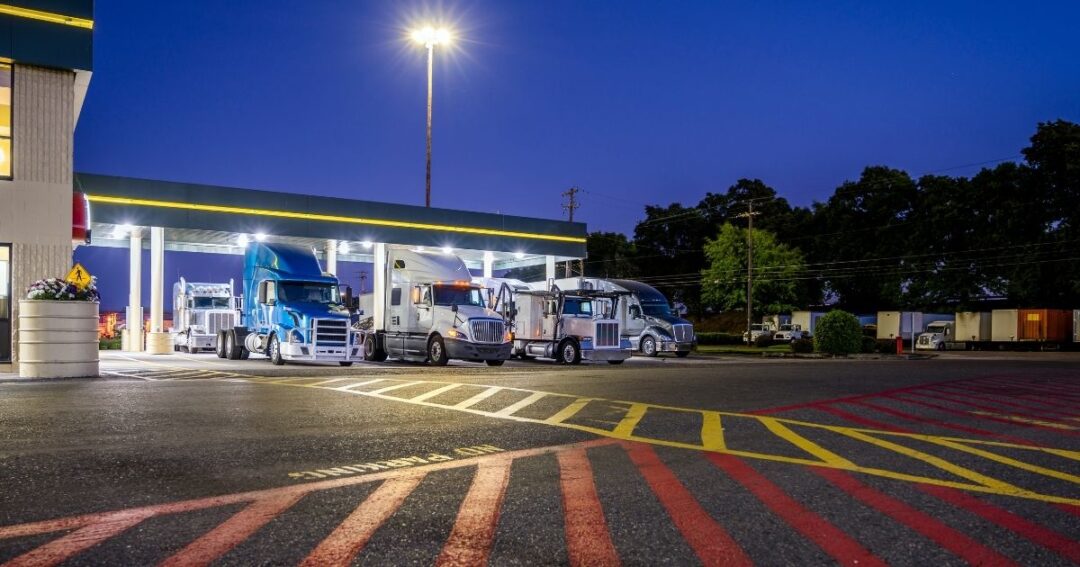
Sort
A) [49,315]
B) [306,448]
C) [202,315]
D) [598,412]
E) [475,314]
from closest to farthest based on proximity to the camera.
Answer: [306,448]
[598,412]
[49,315]
[475,314]
[202,315]

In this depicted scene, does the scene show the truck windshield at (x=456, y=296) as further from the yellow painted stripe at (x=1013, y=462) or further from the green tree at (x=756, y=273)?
the green tree at (x=756, y=273)

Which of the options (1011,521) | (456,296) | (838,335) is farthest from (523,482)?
(838,335)

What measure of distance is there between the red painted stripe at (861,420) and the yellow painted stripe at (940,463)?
76 cm

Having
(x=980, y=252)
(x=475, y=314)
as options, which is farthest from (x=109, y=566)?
(x=980, y=252)

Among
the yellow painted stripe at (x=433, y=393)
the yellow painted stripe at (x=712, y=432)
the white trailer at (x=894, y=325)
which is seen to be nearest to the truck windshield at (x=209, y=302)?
the yellow painted stripe at (x=433, y=393)

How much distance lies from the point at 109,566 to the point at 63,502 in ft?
5.39

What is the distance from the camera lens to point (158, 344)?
3123cm

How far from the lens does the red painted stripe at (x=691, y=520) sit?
4266 millimetres

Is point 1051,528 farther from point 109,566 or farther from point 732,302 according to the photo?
point 732,302

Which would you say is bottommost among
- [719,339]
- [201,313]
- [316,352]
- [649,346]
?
[719,339]

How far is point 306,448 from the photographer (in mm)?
7527

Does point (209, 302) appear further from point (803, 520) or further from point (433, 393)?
point (803, 520)

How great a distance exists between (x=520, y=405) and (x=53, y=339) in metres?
10.3

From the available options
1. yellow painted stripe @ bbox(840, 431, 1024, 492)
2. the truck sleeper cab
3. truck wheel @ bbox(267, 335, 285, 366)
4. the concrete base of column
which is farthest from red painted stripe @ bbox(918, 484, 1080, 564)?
the concrete base of column
